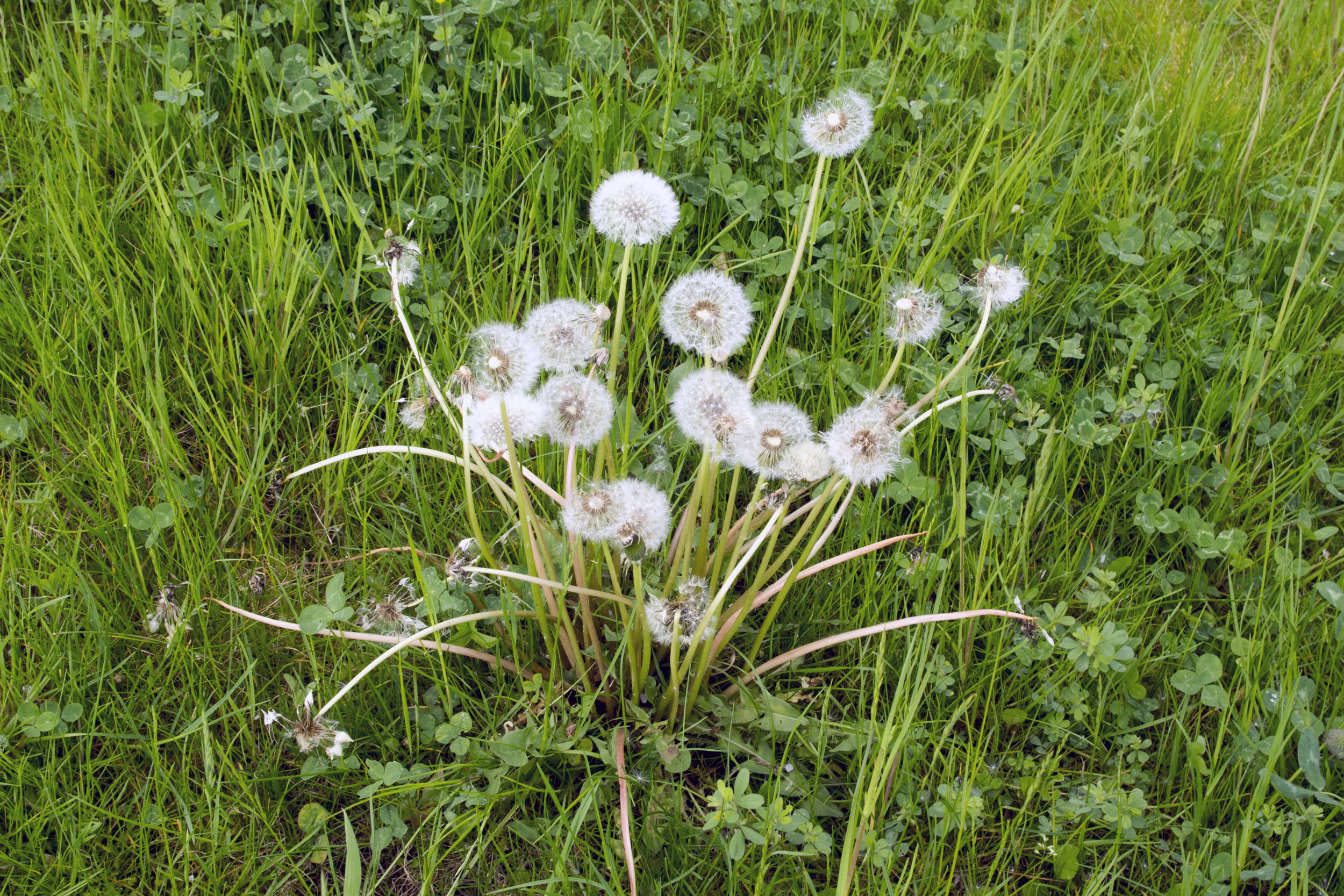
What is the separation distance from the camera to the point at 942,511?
2.17m

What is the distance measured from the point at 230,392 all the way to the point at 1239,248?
2734mm

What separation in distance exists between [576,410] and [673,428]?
2.10 feet

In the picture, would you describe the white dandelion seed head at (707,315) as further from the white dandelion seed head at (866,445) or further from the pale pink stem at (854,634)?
the pale pink stem at (854,634)

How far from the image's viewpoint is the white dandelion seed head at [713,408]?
5.33 feet

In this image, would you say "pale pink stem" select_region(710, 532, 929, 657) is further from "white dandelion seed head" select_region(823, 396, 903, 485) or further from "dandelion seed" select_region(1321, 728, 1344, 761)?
"dandelion seed" select_region(1321, 728, 1344, 761)

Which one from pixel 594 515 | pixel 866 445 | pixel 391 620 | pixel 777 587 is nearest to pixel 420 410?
pixel 391 620

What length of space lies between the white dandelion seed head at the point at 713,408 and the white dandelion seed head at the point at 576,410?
13 cm

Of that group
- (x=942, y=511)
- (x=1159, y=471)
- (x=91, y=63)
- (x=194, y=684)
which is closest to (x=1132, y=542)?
(x=1159, y=471)

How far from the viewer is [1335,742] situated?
1.86 m

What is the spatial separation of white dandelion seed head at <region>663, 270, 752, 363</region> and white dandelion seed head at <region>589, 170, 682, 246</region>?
122 millimetres

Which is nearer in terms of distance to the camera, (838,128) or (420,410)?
(838,128)

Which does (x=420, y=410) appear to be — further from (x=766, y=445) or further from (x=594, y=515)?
(x=766, y=445)

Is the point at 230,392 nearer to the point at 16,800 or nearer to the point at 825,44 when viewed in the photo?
the point at 16,800

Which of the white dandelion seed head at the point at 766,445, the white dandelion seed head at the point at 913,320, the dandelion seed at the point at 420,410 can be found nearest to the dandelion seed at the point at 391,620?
the dandelion seed at the point at 420,410
